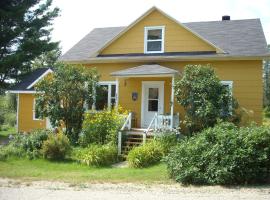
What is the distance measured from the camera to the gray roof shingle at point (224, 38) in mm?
19438

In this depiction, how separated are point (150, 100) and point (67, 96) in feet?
15.5

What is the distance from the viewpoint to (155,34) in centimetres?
2144

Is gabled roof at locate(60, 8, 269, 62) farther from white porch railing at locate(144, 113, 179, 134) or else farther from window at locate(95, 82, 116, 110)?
white porch railing at locate(144, 113, 179, 134)

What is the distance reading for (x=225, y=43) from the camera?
20453 millimetres

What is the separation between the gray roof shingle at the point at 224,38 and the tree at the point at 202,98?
9.50ft

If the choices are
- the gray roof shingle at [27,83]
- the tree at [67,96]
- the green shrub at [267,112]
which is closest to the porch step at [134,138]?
the tree at [67,96]

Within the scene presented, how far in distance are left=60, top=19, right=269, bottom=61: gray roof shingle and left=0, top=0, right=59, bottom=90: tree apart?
841cm

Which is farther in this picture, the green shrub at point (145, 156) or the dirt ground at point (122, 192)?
the green shrub at point (145, 156)

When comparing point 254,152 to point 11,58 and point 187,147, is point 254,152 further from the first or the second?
point 11,58

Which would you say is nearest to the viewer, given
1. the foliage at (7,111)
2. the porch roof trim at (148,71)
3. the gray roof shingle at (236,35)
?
the porch roof trim at (148,71)

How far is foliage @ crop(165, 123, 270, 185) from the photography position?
36.1ft

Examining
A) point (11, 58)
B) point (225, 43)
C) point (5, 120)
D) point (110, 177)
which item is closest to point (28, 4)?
point (11, 58)

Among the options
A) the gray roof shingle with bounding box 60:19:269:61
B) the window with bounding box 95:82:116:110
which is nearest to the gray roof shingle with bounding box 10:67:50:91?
the gray roof shingle with bounding box 60:19:269:61

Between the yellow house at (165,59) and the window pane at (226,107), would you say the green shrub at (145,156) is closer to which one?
the yellow house at (165,59)
